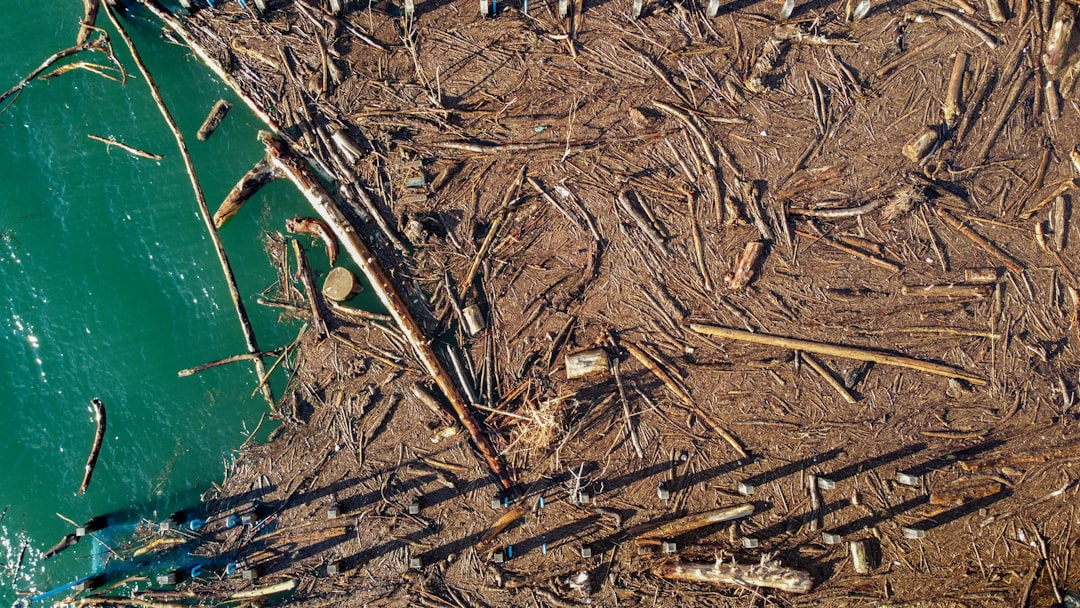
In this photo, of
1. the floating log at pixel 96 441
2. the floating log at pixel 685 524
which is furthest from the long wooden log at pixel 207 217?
the floating log at pixel 685 524

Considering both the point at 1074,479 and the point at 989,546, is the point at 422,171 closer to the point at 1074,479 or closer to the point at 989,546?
the point at 989,546

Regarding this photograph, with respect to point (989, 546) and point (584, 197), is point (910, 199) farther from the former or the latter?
point (989, 546)

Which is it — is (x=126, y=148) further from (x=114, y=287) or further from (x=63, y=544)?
(x=63, y=544)

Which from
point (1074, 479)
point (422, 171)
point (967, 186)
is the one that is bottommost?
point (1074, 479)

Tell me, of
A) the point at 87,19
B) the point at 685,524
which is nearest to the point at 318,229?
the point at 87,19

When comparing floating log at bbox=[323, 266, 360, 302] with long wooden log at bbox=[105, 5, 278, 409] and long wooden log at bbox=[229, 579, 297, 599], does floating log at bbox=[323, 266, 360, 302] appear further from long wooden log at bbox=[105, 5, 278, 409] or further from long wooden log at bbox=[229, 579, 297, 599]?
long wooden log at bbox=[229, 579, 297, 599]

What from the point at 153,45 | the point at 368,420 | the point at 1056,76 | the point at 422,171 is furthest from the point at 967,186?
the point at 153,45

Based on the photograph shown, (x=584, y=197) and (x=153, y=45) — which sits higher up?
(x=153, y=45)
